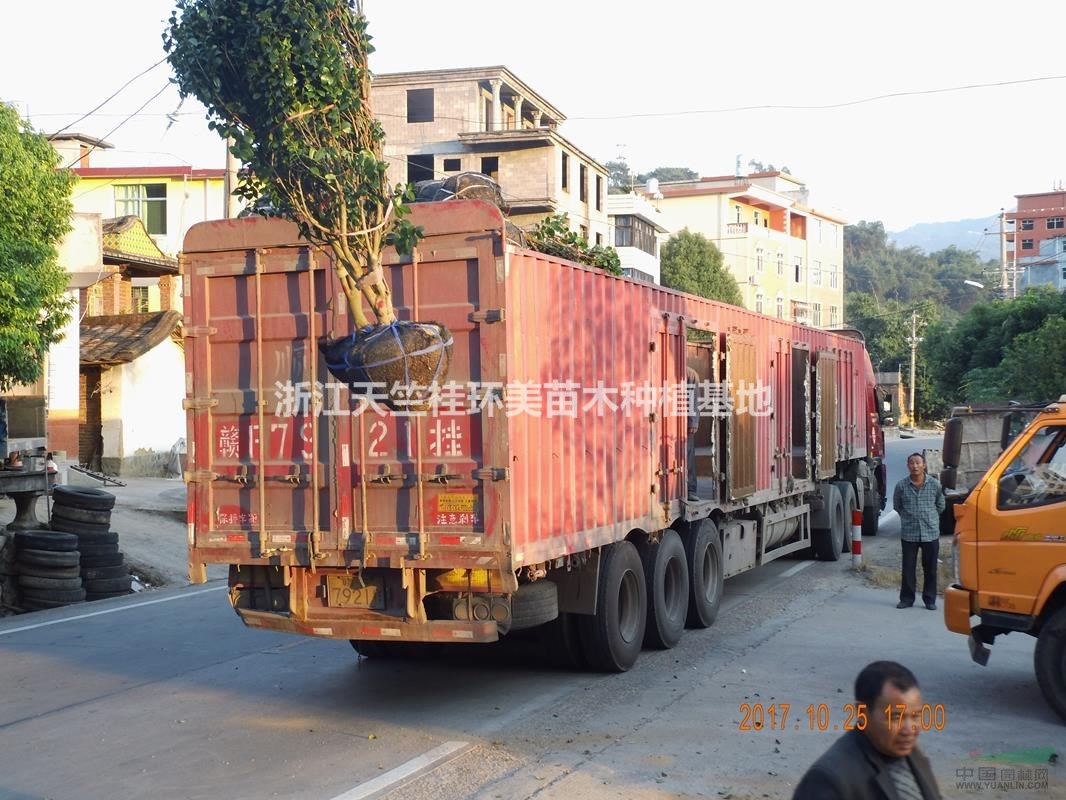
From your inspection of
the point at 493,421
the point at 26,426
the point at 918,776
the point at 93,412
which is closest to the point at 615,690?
the point at 493,421

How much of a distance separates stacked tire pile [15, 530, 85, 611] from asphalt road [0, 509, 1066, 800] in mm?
2041

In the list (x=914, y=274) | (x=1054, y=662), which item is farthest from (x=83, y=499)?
(x=914, y=274)

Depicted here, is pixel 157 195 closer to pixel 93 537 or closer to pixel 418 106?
pixel 418 106

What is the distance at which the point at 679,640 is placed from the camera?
10.9 meters

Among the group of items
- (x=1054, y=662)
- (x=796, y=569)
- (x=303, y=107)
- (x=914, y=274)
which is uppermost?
(x=914, y=274)

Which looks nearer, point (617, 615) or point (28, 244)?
point (617, 615)

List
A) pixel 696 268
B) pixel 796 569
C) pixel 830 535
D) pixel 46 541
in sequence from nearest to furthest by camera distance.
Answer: pixel 46 541 → pixel 796 569 → pixel 830 535 → pixel 696 268

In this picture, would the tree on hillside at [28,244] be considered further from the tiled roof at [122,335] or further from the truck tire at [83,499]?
the tiled roof at [122,335]

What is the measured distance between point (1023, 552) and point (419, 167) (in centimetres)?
4305

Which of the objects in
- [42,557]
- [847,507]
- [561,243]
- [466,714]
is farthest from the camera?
[847,507]

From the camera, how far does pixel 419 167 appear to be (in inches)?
1923

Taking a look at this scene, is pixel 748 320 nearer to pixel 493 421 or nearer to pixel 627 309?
pixel 627 309

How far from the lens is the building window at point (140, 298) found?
34.0m

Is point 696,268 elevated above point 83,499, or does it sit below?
above
